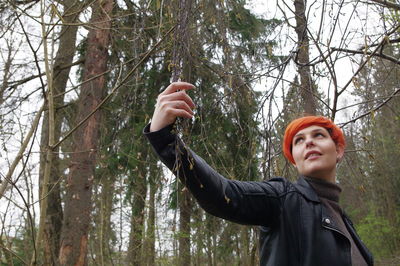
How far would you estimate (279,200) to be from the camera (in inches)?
65.7

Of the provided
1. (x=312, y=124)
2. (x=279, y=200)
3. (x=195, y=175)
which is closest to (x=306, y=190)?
(x=279, y=200)

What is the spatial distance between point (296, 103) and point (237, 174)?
1676mm

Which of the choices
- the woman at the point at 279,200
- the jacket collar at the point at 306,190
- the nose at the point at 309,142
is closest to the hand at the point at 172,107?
the woman at the point at 279,200

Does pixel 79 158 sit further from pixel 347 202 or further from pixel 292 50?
pixel 347 202

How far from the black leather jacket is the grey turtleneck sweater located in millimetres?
76

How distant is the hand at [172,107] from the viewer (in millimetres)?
1426

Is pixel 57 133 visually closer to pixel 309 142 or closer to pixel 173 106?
pixel 309 142

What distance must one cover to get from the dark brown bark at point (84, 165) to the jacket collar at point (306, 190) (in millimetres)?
3467

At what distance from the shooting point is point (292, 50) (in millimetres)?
3400

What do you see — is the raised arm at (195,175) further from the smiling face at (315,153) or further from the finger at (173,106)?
the smiling face at (315,153)

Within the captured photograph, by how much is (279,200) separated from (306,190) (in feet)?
0.52

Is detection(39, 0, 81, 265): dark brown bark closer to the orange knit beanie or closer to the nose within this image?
the orange knit beanie

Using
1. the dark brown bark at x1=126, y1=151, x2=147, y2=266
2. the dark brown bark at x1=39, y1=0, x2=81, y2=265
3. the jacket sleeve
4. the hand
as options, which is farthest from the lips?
the dark brown bark at x1=126, y1=151, x2=147, y2=266

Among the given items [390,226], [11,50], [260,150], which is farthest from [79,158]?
[390,226]
